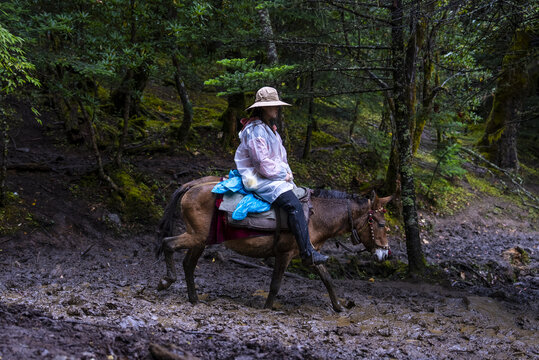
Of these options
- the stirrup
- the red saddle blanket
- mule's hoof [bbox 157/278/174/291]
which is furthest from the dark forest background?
mule's hoof [bbox 157/278/174/291]

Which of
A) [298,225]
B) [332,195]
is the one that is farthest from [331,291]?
[332,195]

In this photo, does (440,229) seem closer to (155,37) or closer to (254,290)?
(254,290)

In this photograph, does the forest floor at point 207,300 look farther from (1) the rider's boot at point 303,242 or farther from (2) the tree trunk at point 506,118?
(2) the tree trunk at point 506,118

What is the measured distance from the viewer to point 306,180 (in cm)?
1224

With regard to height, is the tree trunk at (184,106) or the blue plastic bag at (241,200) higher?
the tree trunk at (184,106)

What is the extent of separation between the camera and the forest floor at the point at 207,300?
3.78m

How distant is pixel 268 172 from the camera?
215 inches

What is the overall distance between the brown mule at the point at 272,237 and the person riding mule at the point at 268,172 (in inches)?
11.9

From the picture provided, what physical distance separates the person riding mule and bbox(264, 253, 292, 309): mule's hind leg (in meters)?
0.31

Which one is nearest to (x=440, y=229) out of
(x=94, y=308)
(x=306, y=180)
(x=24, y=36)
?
(x=306, y=180)

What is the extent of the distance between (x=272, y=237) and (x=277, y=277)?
0.58m

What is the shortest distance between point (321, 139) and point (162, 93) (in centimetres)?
714

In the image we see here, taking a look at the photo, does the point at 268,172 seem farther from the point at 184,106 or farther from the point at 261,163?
the point at 184,106

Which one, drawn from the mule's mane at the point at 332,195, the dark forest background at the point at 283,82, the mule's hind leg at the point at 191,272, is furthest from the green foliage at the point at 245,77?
the mule's hind leg at the point at 191,272
